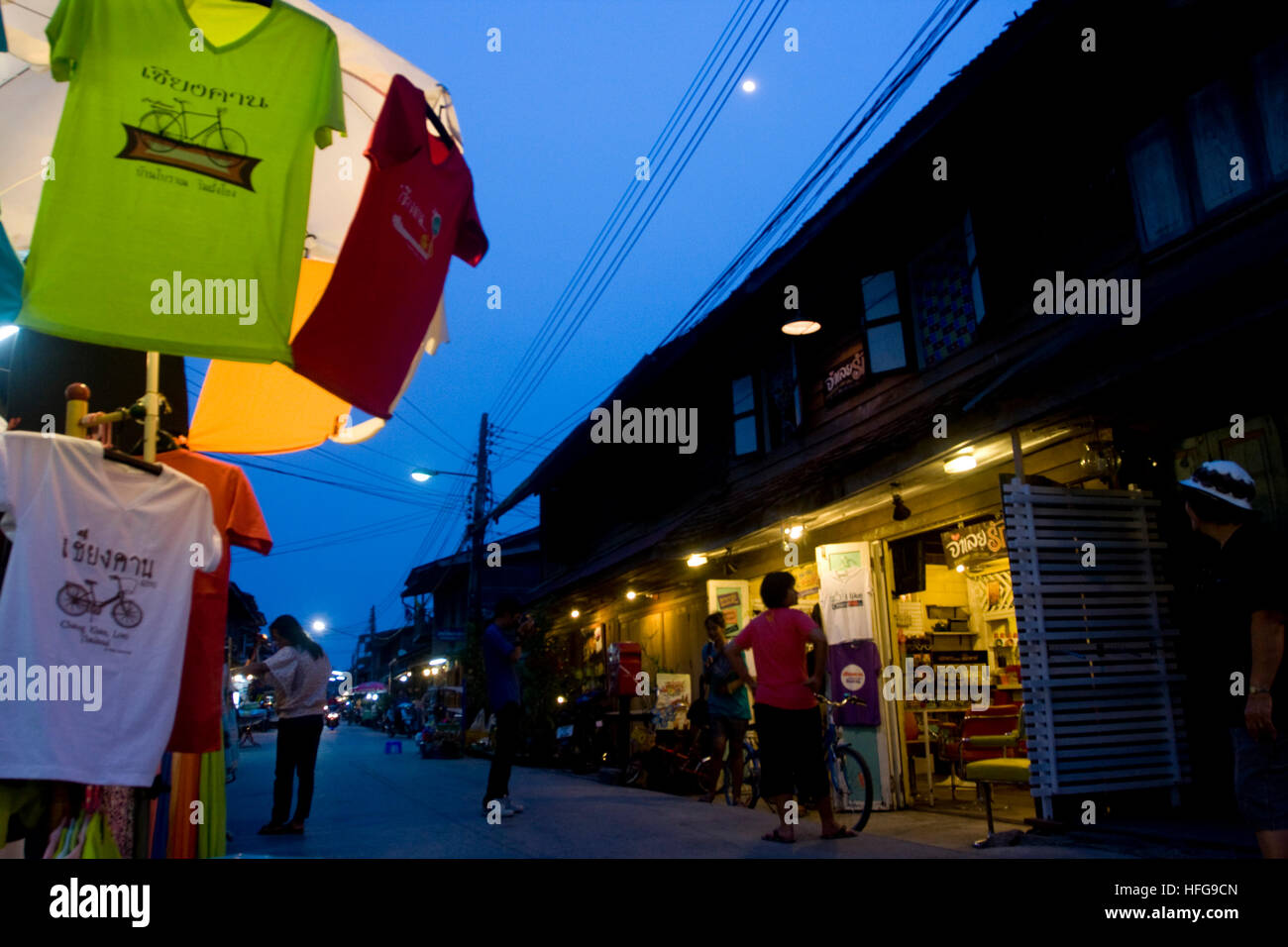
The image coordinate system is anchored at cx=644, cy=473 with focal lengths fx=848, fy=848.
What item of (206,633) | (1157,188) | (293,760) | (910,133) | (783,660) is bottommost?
(293,760)

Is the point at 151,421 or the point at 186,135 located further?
the point at 151,421

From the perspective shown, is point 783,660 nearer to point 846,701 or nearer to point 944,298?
point 846,701

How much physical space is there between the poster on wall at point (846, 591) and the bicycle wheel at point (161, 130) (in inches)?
287

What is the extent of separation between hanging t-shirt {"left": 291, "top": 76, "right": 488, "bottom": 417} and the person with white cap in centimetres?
346

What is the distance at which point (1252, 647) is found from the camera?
3.22m

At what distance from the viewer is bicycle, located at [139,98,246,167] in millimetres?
3213

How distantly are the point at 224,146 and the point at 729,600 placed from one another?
9205 millimetres

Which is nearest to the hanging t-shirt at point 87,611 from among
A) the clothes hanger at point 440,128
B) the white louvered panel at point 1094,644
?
the clothes hanger at point 440,128

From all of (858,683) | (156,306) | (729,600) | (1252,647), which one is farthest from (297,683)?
(1252,647)


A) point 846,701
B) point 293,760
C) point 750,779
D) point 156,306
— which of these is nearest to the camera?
point 156,306

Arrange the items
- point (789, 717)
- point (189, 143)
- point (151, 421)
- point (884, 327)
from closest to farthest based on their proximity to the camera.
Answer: point (189, 143) → point (151, 421) → point (789, 717) → point (884, 327)

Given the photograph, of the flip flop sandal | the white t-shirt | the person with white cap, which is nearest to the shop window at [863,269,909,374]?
the flip flop sandal
